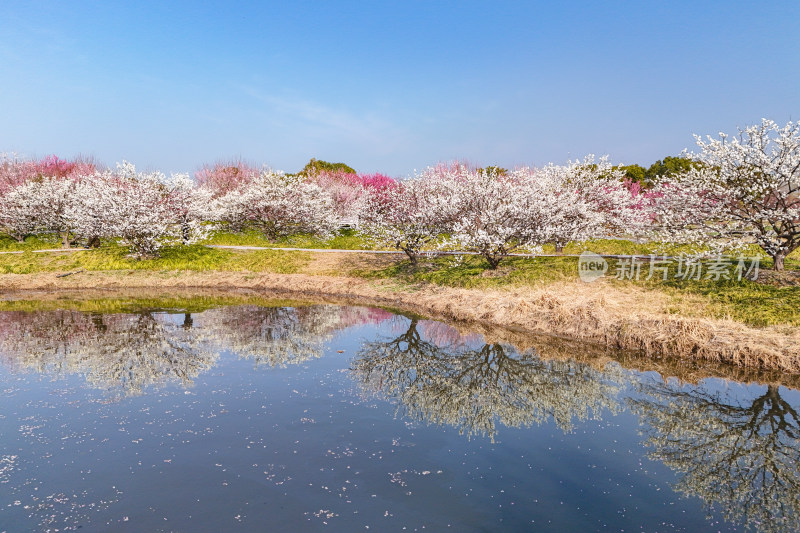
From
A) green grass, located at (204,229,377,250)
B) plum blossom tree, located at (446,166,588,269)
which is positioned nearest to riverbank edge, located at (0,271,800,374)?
plum blossom tree, located at (446,166,588,269)

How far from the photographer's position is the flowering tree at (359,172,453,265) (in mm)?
31156

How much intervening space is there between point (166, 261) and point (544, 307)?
2875 cm

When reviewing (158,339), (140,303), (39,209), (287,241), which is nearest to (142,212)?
(140,303)

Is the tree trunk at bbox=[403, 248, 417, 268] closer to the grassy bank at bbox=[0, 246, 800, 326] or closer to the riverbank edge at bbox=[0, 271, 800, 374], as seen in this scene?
the grassy bank at bbox=[0, 246, 800, 326]

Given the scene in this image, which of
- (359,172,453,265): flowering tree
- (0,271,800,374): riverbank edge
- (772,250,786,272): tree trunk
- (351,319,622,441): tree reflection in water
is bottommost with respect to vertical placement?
(351,319,622,441): tree reflection in water

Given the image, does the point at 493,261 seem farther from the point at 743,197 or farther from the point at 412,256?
the point at 743,197

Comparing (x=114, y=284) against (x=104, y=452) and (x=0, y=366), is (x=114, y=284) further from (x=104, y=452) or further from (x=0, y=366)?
(x=104, y=452)

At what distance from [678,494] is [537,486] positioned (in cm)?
284

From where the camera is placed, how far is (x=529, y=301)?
937 inches

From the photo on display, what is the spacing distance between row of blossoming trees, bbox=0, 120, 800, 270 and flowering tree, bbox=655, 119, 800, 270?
0.06 metres

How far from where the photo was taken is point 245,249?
1593 inches

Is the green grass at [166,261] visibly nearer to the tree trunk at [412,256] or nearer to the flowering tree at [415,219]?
the flowering tree at [415,219]

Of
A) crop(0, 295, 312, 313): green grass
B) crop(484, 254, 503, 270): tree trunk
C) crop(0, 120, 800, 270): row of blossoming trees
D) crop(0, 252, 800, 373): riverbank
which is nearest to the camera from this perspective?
crop(0, 252, 800, 373): riverbank

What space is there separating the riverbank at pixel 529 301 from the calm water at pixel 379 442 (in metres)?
1.96
